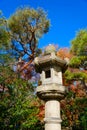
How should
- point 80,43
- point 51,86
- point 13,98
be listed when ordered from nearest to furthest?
point 51,86 → point 13,98 → point 80,43

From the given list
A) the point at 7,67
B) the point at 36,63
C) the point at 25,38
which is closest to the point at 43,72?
the point at 36,63

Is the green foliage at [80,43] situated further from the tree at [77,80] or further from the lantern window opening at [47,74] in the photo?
the lantern window opening at [47,74]

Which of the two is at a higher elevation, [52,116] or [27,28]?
[27,28]

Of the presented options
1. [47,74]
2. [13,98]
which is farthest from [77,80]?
[47,74]

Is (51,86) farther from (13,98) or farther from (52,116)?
(13,98)

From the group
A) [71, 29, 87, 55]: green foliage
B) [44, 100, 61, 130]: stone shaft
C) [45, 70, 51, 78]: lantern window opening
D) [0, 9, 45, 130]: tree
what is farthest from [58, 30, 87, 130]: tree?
[44, 100, 61, 130]: stone shaft

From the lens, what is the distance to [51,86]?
726 centimetres

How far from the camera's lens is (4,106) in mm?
13945

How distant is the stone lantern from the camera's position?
7055 mm

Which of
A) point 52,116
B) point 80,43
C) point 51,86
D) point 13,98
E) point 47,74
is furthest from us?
point 80,43

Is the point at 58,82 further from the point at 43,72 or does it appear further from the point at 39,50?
the point at 39,50

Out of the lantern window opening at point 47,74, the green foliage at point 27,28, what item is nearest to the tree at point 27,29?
the green foliage at point 27,28

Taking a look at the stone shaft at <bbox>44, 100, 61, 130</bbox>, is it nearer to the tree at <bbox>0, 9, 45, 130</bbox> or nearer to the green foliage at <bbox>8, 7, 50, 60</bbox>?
the tree at <bbox>0, 9, 45, 130</bbox>

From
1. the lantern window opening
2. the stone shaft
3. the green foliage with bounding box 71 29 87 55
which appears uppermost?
the green foliage with bounding box 71 29 87 55
